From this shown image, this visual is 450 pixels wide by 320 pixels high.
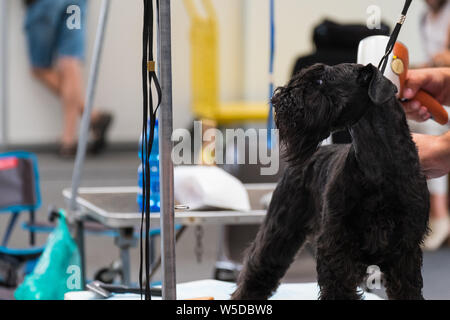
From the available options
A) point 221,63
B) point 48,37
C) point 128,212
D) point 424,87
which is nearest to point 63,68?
point 48,37

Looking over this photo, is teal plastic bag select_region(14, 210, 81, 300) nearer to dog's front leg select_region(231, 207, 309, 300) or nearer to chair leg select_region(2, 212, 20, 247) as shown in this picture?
dog's front leg select_region(231, 207, 309, 300)

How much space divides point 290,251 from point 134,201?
4.18 feet

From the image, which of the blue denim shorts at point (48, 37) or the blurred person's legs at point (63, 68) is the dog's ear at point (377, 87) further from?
the blurred person's legs at point (63, 68)

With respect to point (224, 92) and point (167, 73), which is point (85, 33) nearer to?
point (224, 92)

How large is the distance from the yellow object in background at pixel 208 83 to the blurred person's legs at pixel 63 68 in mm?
992

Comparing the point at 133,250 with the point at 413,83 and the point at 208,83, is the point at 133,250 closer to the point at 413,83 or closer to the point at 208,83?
the point at 208,83

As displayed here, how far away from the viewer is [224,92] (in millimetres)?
7855

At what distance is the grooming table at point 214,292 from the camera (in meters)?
1.74

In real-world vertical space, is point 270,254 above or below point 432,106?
below

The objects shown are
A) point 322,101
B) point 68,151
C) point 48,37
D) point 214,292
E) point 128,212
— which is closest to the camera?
point 322,101

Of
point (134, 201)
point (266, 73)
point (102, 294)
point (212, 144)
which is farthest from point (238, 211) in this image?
point (266, 73)

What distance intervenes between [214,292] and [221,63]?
20.2 feet

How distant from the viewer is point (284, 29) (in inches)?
293
